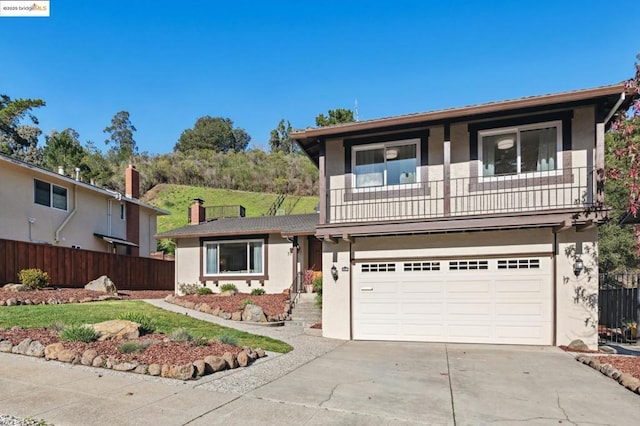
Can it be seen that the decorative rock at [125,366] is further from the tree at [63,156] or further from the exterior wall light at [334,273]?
the tree at [63,156]

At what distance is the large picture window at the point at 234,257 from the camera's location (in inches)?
699

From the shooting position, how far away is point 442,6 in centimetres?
1430

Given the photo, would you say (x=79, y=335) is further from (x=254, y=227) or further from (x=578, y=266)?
(x=578, y=266)

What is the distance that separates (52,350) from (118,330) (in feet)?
4.87

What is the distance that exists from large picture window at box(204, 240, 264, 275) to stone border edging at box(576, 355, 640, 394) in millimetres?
12404

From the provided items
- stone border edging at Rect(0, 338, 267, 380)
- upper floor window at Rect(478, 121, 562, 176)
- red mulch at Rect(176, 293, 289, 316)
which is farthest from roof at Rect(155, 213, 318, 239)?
stone border edging at Rect(0, 338, 267, 380)

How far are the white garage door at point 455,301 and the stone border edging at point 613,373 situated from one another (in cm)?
175

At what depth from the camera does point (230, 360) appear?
706 centimetres

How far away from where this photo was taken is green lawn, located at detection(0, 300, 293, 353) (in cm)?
914

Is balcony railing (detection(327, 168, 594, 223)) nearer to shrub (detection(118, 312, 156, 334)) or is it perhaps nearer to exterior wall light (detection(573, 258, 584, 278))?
exterior wall light (detection(573, 258, 584, 278))

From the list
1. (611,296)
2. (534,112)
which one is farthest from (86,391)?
(611,296)

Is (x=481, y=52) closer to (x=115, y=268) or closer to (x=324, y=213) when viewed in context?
(x=324, y=213)

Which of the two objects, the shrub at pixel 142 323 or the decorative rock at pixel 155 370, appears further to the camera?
the shrub at pixel 142 323

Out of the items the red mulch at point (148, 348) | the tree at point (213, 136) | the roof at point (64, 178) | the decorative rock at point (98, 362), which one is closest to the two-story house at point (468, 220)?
the red mulch at point (148, 348)
